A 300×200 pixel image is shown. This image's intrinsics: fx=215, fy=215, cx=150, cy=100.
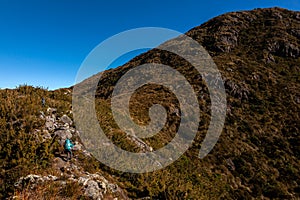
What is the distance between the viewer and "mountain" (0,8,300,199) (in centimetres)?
860

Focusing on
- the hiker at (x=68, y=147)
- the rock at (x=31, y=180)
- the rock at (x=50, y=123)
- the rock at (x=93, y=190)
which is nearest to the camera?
the rock at (x=31, y=180)

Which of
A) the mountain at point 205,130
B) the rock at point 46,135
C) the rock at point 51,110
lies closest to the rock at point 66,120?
the mountain at point 205,130

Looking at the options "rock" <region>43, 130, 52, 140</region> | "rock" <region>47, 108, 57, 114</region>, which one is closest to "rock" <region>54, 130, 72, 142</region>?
"rock" <region>43, 130, 52, 140</region>

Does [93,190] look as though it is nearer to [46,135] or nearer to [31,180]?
[31,180]

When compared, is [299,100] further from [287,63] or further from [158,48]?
[158,48]

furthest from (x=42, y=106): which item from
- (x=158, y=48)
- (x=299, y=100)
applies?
(x=158, y=48)

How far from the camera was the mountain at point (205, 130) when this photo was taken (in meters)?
8.60

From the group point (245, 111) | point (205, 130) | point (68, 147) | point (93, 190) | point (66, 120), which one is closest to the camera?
point (93, 190)

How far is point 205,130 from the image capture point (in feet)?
100

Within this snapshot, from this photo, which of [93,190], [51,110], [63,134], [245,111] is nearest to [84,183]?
[93,190]

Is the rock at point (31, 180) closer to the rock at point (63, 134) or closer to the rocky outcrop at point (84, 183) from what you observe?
the rocky outcrop at point (84, 183)

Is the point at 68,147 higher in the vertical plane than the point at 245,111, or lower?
lower

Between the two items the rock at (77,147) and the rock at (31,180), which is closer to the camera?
the rock at (31,180)

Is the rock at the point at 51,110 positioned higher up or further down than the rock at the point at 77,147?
higher up
